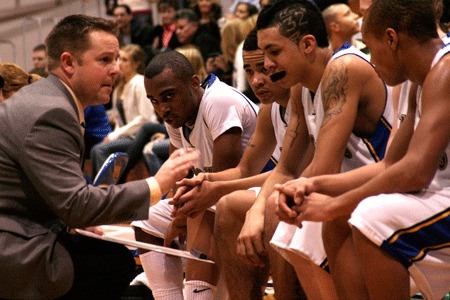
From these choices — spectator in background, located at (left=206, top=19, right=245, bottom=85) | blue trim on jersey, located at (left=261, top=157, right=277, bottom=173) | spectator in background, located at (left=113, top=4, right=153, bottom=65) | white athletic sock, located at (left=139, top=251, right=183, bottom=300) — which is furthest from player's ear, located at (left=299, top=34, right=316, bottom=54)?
spectator in background, located at (left=113, top=4, right=153, bottom=65)

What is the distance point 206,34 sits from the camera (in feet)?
30.0

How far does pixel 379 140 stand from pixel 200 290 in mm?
1222

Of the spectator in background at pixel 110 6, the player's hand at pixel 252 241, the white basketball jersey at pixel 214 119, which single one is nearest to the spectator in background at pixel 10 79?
the white basketball jersey at pixel 214 119

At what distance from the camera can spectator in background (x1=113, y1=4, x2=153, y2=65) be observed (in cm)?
1053

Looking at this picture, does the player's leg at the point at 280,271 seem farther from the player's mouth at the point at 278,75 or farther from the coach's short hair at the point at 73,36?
the coach's short hair at the point at 73,36

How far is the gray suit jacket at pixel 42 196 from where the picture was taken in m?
2.86

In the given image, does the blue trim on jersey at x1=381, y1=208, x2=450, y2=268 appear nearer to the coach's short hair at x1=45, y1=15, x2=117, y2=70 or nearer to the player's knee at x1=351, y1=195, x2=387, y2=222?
the player's knee at x1=351, y1=195, x2=387, y2=222

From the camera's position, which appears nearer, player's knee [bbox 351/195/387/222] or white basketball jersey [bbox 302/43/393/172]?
player's knee [bbox 351/195/387/222]

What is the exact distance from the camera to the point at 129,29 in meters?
10.7

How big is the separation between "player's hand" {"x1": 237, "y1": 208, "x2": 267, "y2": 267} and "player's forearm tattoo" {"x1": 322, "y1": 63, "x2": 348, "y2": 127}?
20.0 inches

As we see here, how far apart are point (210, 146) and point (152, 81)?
0.47 m

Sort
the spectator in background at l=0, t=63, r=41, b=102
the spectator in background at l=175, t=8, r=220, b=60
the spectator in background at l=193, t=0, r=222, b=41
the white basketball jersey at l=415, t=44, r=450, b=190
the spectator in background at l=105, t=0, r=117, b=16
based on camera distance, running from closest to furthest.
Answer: the white basketball jersey at l=415, t=44, r=450, b=190
the spectator in background at l=0, t=63, r=41, b=102
the spectator in background at l=175, t=8, r=220, b=60
the spectator in background at l=193, t=0, r=222, b=41
the spectator in background at l=105, t=0, r=117, b=16

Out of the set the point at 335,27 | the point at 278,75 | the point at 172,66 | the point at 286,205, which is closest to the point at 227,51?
the point at 335,27

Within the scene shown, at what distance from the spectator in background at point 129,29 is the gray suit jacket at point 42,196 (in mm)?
7631
